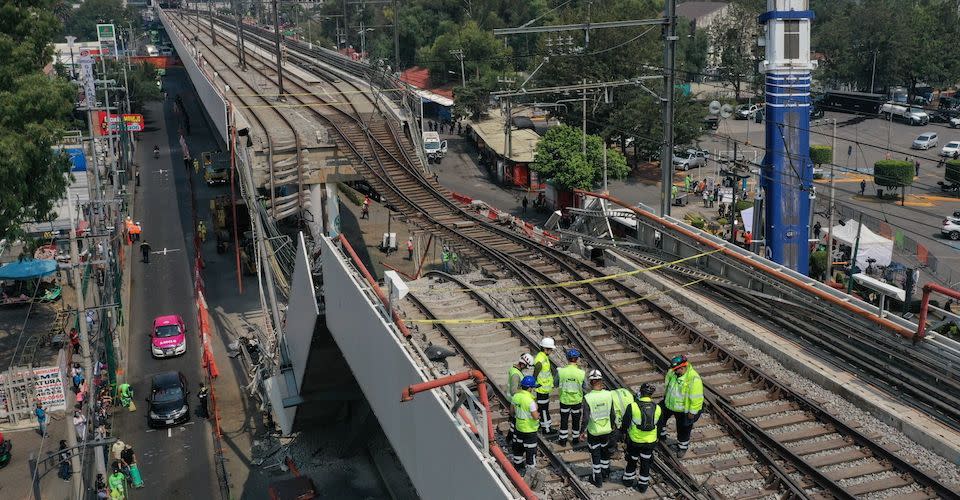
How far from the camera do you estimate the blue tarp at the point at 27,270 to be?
3250 centimetres

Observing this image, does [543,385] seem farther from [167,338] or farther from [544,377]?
[167,338]

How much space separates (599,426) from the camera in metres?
10.8

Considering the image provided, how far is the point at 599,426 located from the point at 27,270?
28283 millimetres

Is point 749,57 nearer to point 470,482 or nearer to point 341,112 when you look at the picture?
point 341,112

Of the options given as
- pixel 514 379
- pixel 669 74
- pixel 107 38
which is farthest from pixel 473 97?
pixel 514 379

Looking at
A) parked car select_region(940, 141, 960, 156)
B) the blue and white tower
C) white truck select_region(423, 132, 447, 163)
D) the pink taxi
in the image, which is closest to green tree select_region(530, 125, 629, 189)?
white truck select_region(423, 132, 447, 163)

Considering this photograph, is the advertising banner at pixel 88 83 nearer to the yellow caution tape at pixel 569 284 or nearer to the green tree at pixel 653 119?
the yellow caution tape at pixel 569 284

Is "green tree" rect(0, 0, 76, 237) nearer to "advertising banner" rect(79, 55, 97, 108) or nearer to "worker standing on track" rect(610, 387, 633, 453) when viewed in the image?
"advertising banner" rect(79, 55, 97, 108)

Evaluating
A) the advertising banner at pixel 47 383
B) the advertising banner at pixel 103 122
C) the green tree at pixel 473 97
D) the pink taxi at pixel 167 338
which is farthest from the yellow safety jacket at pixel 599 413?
the green tree at pixel 473 97

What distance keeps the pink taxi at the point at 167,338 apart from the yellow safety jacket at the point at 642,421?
914 inches

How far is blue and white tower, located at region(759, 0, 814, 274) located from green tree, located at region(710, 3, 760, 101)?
52.1 m

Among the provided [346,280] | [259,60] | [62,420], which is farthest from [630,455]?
[259,60]

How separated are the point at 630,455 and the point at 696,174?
161 ft

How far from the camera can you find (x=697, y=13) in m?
104
